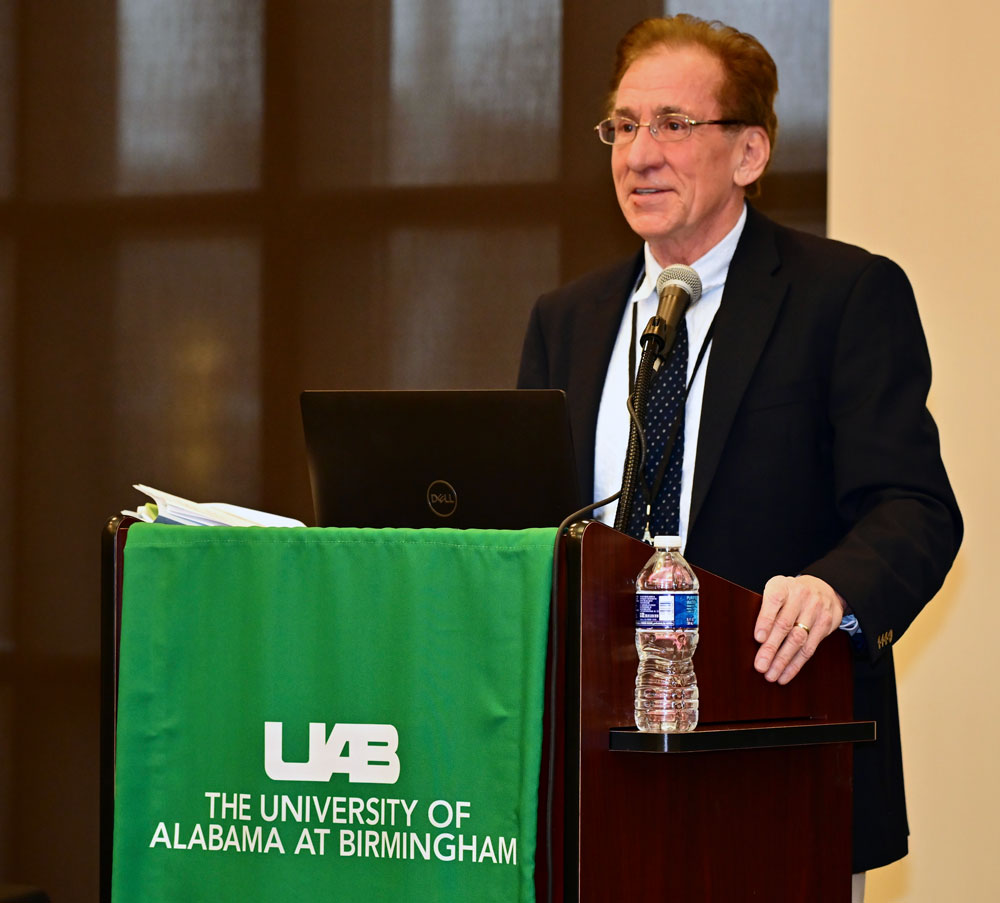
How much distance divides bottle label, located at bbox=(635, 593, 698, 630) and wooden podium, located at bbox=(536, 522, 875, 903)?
2cm

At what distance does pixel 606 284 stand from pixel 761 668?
1143 mm

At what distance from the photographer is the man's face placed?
8.42 feet

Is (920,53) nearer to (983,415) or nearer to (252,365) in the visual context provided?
(983,415)

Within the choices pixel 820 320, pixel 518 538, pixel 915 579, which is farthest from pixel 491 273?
pixel 518 538

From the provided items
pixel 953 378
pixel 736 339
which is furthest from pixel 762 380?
pixel 953 378

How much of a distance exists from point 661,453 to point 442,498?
0.72m

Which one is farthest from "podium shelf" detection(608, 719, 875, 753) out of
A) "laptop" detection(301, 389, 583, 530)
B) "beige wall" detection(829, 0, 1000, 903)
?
"beige wall" detection(829, 0, 1000, 903)

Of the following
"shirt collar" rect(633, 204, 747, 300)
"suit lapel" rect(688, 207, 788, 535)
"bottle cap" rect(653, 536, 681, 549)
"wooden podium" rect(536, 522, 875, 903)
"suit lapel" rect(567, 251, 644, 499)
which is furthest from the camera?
"shirt collar" rect(633, 204, 747, 300)

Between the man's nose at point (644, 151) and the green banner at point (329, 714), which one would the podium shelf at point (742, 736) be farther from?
the man's nose at point (644, 151)

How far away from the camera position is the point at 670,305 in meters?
1.86

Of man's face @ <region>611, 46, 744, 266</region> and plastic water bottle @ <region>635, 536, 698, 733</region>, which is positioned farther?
man's face @ <region>611, 46, 744, 266</region>

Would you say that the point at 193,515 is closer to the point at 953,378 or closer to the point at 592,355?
the point at 592,355

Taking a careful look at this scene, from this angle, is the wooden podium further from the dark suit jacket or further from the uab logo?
the dark suit jacket

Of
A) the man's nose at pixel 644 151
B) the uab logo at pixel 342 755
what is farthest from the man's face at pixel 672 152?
the uab logo at pixel 342 755
